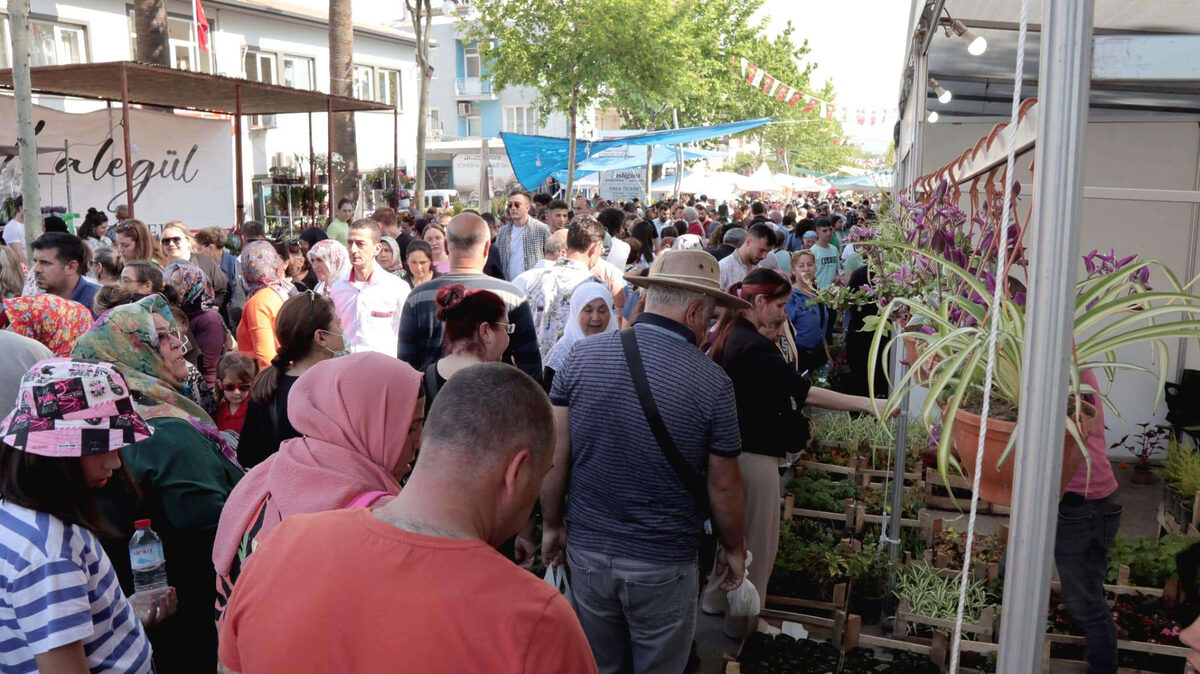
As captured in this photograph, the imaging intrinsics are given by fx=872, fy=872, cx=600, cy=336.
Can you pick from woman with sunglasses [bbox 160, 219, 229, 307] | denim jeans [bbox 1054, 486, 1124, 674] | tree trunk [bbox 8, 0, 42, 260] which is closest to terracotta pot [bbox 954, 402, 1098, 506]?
denim jeans [bbox 1054, 486, 1124, 674]

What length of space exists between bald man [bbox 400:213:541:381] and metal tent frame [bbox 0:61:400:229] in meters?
4.88

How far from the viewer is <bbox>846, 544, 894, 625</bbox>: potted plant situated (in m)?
4.73

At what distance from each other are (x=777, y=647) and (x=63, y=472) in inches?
127

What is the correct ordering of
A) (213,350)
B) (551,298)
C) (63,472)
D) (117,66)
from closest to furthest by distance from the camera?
1. (63,472)
2. (213,350)
3. (551,298)
4. (117,66)

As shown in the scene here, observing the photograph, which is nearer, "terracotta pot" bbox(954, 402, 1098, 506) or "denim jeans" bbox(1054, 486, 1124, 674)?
"terracotta pot" bbox(954, 402, 1098, 506)

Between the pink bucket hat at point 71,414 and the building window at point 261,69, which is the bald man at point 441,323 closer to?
the pink bucket hat at point 71,414

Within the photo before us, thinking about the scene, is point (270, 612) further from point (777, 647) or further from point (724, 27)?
point (724, 27)

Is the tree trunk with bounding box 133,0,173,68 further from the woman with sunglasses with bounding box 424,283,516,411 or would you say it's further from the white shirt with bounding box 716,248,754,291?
the woman with sunglasses with bounding box 424,283,516,411

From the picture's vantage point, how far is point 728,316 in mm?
4238

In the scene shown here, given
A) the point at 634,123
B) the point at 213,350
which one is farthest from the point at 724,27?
the point at 213,350

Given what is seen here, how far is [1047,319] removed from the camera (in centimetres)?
146

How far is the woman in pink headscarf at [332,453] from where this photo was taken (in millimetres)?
2199

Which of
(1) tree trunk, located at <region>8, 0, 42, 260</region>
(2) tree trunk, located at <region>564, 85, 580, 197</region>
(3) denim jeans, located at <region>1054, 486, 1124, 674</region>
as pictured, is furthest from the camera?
(2) tree trunk, located at <region>564, 85, 580, 197</region>

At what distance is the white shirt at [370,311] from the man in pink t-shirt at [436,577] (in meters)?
4.13
